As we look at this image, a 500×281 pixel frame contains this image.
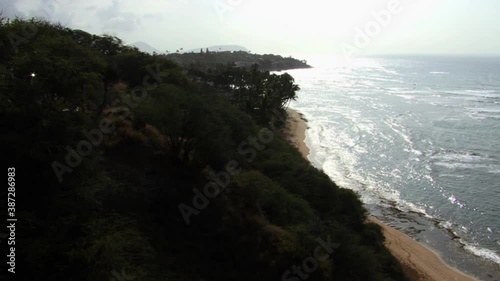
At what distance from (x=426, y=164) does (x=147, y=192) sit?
4032 cm

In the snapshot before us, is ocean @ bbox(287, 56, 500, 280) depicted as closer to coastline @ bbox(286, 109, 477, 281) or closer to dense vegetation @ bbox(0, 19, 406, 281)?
coastline @ bbox(286, 109, 477, 281)

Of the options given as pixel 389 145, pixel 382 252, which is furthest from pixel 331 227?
pixel 389 145

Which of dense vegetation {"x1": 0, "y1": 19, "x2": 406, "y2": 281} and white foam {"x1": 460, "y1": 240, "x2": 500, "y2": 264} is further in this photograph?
white foam {"x1": 460, "y1": 240, "x2": 500, "y2": 264}

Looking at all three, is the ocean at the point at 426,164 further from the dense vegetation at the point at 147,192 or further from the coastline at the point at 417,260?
the dense vegetation at the point at 147,192

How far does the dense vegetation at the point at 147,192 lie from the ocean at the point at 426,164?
8757 millimetres

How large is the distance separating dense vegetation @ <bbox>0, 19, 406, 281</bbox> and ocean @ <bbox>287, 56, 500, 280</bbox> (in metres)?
8.76

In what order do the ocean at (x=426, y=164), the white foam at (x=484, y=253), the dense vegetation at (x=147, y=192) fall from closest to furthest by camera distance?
1. the dense vegetation at (x=147, y=192)
2. the white foam at (x=484, y=253)
3. the ocean at (x=426, y=164)

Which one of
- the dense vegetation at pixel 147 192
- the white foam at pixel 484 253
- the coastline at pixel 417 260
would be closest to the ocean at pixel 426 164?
the white foam at pixel 484 253

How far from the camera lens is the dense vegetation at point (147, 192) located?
13680 millimetres

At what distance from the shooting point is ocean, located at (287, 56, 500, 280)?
31455 mm

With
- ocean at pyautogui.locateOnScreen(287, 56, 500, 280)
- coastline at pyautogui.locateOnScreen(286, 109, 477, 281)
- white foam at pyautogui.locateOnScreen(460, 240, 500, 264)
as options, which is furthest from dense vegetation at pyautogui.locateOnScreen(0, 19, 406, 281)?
white foam at pyautogui.locateOnScreen(460, 240, 500, 264)

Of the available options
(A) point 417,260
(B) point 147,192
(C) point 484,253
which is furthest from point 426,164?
(B) point 147,192

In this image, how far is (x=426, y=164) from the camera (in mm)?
48625

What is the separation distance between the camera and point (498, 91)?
11738 cm
